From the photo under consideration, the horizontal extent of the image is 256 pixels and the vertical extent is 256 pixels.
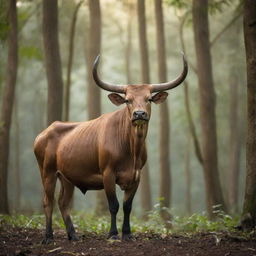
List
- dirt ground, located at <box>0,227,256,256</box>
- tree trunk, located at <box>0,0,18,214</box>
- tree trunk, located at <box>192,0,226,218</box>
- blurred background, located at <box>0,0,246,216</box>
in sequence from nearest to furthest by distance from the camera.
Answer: dirt ground, located at <box>0,227,256,256</box> < tree trunk, located at <box>192,0,226,218</box> < tree trunk, located at <box>0,0,18,214</box> < blurred background, located at <box>0,0,246,216</box>

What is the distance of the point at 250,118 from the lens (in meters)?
9.62

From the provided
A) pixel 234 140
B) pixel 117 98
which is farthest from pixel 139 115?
pixel 234 140

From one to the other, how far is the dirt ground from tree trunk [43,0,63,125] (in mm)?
5986

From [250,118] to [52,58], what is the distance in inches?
286

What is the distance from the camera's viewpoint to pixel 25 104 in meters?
46.8

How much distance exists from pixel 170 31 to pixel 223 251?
87.1 feet

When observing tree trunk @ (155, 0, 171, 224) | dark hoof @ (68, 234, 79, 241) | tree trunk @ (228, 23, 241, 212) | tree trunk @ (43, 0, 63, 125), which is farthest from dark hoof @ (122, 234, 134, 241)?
tree trunk @ (228, 23, 241, 212)

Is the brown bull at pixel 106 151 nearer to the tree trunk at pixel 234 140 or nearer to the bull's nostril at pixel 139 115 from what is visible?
the bull's nostril at pixel 139 115

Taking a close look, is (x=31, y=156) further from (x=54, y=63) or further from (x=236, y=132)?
(x=54, y=63)

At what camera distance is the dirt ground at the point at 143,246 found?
7719mm

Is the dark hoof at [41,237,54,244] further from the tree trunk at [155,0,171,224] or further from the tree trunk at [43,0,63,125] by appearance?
the tree trunk at [155,0,171,224]

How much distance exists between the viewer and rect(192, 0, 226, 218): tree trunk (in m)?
14.8

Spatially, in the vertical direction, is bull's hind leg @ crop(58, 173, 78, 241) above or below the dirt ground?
above

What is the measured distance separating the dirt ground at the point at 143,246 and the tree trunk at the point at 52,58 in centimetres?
599
